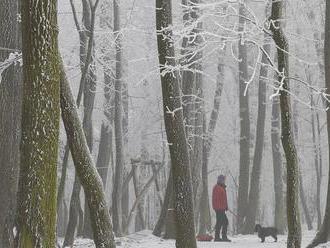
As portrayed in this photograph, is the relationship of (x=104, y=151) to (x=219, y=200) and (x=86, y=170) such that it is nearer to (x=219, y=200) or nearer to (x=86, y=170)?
(x=219, y=200)

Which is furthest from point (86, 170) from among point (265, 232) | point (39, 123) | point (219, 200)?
point (219, 200)

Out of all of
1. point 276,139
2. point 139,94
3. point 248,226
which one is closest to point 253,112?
point 139,94

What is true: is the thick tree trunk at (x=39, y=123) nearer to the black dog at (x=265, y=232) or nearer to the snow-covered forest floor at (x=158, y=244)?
the snow-covered forest floor at (x=158, y=244)

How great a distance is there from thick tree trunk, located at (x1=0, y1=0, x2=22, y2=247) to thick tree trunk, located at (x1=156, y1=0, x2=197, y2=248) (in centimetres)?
255

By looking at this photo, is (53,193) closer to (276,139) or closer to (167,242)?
(167,242)

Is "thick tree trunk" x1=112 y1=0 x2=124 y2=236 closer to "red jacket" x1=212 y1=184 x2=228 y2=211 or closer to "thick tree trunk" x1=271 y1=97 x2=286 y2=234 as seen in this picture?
"red jacket" x1=212 y1=184 x2=228 y2=211

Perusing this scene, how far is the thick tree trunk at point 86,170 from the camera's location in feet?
28.0

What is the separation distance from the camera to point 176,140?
365 inches

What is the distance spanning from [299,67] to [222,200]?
15.0 metres

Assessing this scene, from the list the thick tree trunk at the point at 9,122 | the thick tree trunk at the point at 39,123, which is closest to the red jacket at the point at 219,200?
the thick tree trunk at the point at 9,122

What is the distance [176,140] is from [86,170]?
1349mm

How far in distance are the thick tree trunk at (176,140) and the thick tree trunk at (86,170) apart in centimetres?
102

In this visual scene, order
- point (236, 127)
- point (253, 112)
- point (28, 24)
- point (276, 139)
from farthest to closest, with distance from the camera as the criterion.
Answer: point (236, 127), point (253, 112), point (276, 139), point (28, 24)

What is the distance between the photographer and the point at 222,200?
54.3ft
